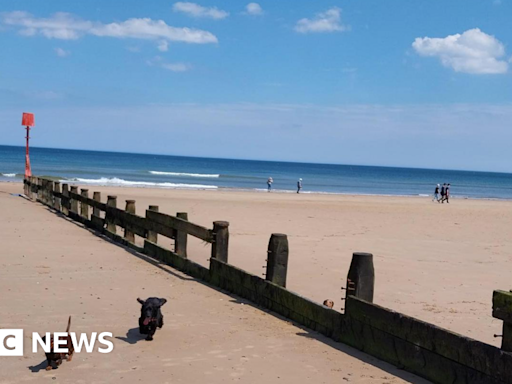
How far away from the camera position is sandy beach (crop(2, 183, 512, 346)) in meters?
8.77

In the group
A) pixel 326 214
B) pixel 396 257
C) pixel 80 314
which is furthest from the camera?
pixel 326 214

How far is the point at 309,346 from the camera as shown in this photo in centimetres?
623

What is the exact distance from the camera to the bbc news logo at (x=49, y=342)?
546cm

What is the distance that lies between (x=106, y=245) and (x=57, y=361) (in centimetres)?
709

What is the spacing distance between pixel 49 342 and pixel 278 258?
2889 millimetres

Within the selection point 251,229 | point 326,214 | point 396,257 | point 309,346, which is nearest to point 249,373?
point 309,346

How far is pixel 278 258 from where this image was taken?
747cm

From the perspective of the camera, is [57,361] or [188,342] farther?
[188,342]

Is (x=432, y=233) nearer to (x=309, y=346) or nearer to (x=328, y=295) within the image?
(x=328, y=295)

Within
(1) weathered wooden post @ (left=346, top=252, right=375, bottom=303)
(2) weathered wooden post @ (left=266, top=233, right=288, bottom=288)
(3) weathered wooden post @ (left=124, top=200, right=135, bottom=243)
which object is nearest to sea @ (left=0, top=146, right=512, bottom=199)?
(3) weathered wooden post @ (left=124, top=200, right=135, bottom=243)

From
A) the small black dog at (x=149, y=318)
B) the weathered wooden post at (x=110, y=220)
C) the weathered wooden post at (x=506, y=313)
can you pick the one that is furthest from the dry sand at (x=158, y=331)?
the weathered wooden post at (x=110, y=220)

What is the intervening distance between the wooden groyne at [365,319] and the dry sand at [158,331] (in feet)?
0.53

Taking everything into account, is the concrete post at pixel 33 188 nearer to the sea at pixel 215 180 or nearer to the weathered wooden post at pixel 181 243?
the weathered wooden post at pixel 181 243

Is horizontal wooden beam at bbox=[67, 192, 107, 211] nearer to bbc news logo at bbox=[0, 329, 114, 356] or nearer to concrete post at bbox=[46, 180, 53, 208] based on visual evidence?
concrete post at bbox=[46, 180, 53, 208]
